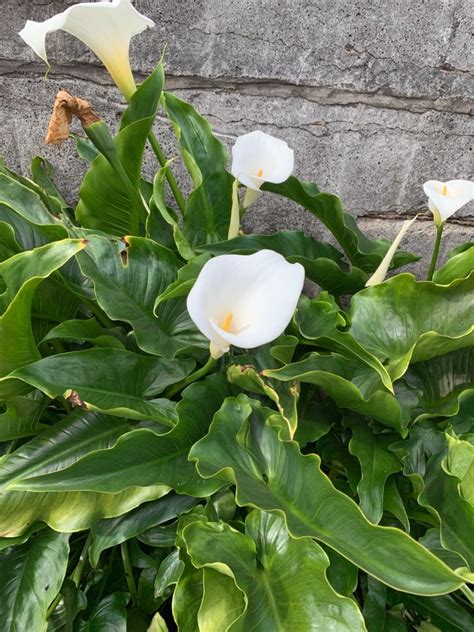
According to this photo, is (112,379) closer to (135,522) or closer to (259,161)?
(135,522)

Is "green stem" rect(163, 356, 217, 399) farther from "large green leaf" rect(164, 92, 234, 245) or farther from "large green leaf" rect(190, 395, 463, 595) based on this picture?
"large green leaf" rect(164, 92, 234, 245)

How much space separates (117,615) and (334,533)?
300 mm

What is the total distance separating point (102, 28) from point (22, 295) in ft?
1.03

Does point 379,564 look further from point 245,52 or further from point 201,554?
point 245,52

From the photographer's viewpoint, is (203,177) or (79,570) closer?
(79,570)

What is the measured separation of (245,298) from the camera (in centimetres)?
50

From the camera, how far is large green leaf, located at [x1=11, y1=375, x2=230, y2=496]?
51 centimetres

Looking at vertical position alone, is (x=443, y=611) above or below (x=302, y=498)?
below

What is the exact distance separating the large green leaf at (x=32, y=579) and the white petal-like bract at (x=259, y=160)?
451 mm

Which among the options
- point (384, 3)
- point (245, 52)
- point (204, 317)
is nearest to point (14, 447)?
point (204, 317)

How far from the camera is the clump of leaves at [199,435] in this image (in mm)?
521

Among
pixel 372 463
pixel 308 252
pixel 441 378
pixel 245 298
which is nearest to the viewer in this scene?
pixel 245 298

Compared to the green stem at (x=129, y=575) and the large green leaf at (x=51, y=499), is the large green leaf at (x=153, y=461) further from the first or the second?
the green stem at (x=129, y=575)

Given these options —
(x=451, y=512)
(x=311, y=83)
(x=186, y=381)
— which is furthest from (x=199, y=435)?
(x=311, y=83)
